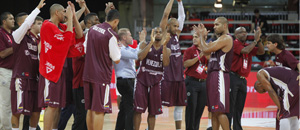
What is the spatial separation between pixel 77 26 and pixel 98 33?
0.50 m

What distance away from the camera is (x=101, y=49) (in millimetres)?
6250

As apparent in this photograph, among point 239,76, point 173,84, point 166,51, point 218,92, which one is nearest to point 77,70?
point 166,51

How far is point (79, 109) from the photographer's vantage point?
272 inches

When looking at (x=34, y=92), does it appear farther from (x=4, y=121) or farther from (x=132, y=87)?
(x=132, y=87)

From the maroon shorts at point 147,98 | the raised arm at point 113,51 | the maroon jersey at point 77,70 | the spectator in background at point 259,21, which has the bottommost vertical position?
the maroon shorts at point 147,98

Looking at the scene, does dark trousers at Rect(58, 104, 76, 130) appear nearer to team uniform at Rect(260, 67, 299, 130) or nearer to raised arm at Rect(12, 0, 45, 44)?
raised arm at Rect(12, 0, 45, 44)

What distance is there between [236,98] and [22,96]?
12.6 ft

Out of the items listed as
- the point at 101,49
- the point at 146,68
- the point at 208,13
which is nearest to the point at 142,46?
the point at 146,68

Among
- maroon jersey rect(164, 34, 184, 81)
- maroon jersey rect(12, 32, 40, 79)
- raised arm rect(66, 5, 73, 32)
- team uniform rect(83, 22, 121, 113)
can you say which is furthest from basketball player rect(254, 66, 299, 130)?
maroon jersey rect(12, 32, 40, 79)

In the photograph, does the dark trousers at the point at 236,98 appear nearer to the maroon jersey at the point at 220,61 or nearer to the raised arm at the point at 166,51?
the maroon jersey at the point at 220,61

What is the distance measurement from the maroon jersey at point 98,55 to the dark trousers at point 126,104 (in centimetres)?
109

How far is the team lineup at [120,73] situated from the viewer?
6.30m

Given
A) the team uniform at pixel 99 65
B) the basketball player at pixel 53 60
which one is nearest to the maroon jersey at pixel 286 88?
the team uniform at pixel 99 65

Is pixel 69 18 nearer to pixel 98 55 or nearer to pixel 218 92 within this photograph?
pixel 98 55
